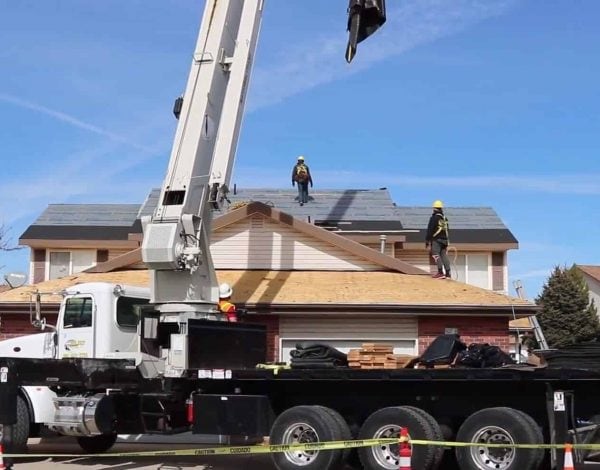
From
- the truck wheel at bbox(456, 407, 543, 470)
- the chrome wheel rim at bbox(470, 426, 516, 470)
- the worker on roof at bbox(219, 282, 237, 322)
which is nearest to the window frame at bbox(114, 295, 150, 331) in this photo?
the worker on roof at bbox(219, 282, 237, 322)

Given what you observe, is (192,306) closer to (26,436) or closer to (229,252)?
(26,436)

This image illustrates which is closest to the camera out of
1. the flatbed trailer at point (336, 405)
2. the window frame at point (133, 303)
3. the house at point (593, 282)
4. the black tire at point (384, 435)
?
the flatbed trailer at point (336, 405)

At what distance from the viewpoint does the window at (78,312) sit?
13359mm

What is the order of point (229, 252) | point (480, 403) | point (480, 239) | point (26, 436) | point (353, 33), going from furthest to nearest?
point (480, 239) → point (229, 252) → point (353, 33) → point (26, 436) → point (480, 403)

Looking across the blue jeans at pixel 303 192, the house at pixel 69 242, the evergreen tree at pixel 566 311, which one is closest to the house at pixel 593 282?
the evergreen tree at pixel 566 311

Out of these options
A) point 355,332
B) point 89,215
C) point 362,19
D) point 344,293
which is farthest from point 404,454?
point 89,215

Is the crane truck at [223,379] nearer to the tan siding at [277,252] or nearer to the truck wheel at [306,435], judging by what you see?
the truck wheel at [306,435]

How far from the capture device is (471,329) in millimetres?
18125

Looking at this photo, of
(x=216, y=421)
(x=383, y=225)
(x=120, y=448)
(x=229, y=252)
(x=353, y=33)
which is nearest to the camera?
(x=216, y=421)

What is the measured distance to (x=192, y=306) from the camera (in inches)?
524

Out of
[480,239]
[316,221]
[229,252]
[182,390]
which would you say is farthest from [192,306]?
[480,239]

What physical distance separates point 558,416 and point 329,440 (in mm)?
3009

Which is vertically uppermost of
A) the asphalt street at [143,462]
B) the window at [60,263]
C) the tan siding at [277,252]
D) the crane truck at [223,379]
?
the window at [60,263]

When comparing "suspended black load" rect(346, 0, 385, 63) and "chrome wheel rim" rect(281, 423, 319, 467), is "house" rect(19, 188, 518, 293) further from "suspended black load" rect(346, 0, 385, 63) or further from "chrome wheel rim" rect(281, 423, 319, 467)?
"chrome wheel rim" rect(281, 423, 319, 467)
